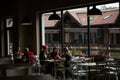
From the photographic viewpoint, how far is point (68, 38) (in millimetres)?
11531

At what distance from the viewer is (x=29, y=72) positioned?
5.38m

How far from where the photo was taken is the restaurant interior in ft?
30.6

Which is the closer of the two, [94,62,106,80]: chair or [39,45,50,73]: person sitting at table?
[94,62,106,80]: chair

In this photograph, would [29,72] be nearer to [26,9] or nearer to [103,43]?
[103,43]

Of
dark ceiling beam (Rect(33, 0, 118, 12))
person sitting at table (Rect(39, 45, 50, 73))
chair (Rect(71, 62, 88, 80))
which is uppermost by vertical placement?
dark ceiling beam (Rect(33, 0, 118, 12))

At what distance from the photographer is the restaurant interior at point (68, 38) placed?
30.6ft

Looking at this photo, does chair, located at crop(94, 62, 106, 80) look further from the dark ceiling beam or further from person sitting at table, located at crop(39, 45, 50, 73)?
person sitting at table, located at crop(39, 45, 50, 73)

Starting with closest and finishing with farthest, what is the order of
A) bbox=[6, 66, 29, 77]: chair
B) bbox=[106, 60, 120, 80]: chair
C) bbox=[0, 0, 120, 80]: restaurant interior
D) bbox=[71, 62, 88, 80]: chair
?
bbox=[6, 66, 29, 77]: chair < bbox=[106, 60, 120, 80]: chair < bbox=[71, 62, 88, 80]: chair < bbox=[0, 0, 120, 80]: restaurant interior

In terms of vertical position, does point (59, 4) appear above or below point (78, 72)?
above

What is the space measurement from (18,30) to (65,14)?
257 centimetres

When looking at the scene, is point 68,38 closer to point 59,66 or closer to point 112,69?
point 59,66

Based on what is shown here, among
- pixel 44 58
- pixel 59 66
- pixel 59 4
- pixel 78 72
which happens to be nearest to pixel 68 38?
pixel 59 4

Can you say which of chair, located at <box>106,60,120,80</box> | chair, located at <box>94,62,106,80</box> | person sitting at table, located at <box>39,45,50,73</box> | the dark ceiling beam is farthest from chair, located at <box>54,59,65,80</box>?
the dark ceiling beam

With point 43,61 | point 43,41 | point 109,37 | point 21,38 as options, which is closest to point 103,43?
point 109,37
